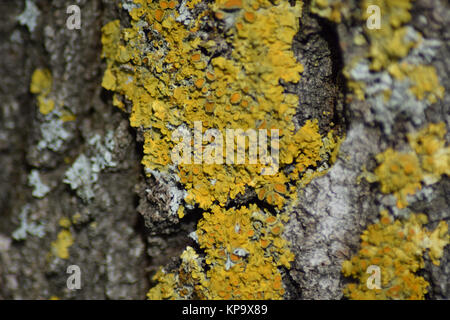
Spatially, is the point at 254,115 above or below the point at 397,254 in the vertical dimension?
above

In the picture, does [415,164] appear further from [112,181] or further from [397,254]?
[112,181]

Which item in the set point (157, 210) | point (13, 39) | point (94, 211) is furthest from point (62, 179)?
point (13, 39)

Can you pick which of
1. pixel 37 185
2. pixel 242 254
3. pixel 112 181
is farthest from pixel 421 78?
pixel 37 185

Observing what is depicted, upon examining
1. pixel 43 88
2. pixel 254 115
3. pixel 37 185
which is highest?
pixel 43 88

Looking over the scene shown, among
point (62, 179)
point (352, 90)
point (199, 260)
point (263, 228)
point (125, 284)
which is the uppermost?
point (352, 90)

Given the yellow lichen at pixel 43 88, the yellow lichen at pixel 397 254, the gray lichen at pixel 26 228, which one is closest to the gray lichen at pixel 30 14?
the yellow lichen at pixel 43 88

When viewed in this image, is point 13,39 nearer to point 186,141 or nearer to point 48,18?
point 48,18

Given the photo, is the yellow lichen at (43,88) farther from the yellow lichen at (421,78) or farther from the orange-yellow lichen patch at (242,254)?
the yellow lichen at (421,78)
